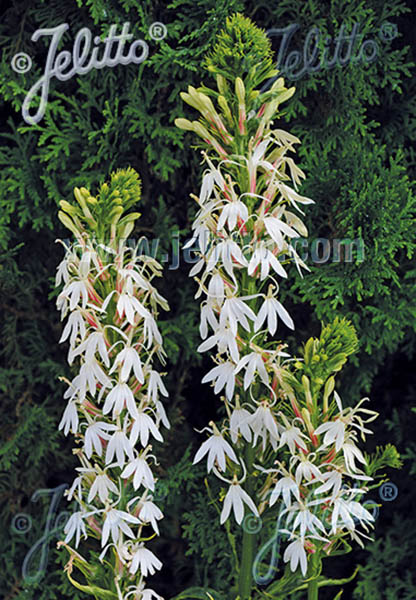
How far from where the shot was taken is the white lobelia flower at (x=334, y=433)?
4.39 ft

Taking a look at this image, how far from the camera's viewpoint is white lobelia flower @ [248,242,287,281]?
4.29ft

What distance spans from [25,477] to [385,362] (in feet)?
3.59

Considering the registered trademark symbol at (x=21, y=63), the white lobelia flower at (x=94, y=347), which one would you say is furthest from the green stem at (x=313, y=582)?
the registered trademark symbol at (x=21, y=63)

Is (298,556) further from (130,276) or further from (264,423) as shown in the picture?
(130,276)

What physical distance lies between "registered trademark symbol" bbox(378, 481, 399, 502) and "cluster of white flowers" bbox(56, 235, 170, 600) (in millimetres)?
830

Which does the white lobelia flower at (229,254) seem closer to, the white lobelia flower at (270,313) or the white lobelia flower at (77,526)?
the white lobelia flower at (270,313)

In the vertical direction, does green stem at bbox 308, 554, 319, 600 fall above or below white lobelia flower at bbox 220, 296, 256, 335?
below

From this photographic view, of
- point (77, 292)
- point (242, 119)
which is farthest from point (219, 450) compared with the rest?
point (242, 119)

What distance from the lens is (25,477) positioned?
7.06ft

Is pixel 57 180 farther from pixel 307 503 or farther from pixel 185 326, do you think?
pixel 307 503

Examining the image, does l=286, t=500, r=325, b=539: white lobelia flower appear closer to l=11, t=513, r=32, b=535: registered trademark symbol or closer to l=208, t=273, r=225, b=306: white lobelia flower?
l=208, t=273, r=225, b=306: white lobelia flower

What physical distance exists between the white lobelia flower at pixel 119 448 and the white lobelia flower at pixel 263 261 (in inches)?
15.4

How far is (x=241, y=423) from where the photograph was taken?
138 centimetres

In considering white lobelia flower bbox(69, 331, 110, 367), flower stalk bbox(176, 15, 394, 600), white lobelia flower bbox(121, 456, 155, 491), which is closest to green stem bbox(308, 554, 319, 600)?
flower stalk bbox(176, 15, 394, 600)
